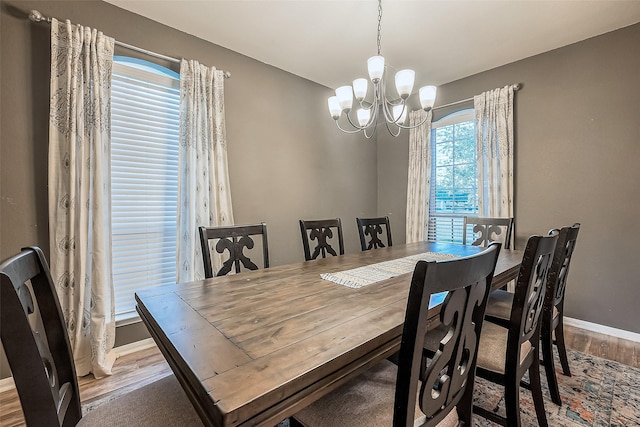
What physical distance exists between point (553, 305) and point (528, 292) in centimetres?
66

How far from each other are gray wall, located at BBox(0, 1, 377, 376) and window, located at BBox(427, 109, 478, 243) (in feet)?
2.86

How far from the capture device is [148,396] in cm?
96

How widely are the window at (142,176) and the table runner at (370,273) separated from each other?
5.34 feet

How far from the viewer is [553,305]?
1531mm

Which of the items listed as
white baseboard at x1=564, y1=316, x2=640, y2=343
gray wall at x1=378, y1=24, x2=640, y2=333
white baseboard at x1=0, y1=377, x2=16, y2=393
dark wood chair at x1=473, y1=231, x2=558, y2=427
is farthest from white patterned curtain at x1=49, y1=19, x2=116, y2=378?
white baseboard at x1=564, y1=316, x2=640, y2=343

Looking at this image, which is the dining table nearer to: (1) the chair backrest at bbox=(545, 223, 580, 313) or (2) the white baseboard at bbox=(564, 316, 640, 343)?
(1) the chair backrest at bbox=(545, 223, 580, 313)

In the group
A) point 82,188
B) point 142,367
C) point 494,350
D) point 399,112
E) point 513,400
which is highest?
point 399,112

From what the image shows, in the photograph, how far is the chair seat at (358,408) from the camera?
870 millimetres

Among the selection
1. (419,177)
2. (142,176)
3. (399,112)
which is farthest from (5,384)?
(419,177)

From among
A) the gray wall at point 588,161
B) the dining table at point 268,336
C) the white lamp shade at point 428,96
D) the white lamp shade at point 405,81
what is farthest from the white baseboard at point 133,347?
the gray wall at point 588,161

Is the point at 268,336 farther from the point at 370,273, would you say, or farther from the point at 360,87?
the point at 360,87

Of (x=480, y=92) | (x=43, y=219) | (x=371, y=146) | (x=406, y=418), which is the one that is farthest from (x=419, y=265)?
(x=371, y=146)

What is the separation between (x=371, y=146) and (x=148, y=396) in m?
3.83

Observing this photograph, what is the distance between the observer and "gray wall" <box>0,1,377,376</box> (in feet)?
5.84
